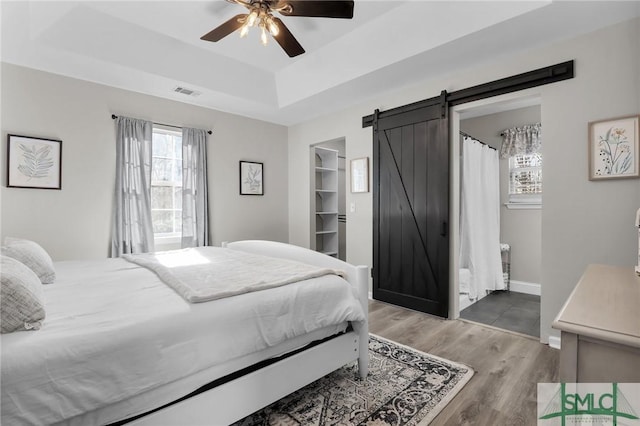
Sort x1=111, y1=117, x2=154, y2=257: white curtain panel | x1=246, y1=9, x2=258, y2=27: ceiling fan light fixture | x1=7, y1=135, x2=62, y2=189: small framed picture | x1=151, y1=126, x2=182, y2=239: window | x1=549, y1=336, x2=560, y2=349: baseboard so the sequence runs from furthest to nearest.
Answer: x1=151, y1=126, x2=182, y2=239: window
x1=111, y1=117, x2=154, y2=257: white curtain panel
x1=7, y1=135, x2=62, y2=189: small framed picture
x1=549, y1=336, x2=560, y2=349: baseboard
x1=246, y1=9, x2=258, y2=27: ceiling fan light fixture

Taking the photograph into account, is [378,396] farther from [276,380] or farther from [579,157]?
[579,157]

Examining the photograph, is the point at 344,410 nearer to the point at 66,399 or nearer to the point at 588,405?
the point at 588,405

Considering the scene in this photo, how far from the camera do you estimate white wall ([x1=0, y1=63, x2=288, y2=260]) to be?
297 cm

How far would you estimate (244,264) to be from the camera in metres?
2.36

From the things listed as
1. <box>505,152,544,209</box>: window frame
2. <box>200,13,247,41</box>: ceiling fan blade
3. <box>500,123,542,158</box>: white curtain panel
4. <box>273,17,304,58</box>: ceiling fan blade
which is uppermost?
<box>200,13,247,41</box>: ceiling fan blade

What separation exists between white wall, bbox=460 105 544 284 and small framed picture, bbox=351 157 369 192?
2.00 metres

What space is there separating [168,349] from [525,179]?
4697mm

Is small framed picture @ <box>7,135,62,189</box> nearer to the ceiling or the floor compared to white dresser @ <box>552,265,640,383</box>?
nearer to the ceiling

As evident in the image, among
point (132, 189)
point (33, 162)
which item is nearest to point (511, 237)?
point (132, 189)

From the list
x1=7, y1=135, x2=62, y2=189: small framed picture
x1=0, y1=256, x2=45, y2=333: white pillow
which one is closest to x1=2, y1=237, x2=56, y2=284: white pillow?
x1=0, y1=256, x2=45, y2=333: white pillow

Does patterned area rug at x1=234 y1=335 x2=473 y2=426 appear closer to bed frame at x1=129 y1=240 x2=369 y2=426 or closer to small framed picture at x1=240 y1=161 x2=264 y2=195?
bed frame at x1=129 y1=240 x2=369 y2=426

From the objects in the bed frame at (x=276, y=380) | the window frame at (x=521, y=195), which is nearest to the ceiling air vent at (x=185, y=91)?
the bed frame at (x=276, y=380)

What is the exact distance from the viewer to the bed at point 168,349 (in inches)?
42.1

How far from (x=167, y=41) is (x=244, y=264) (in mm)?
2408
